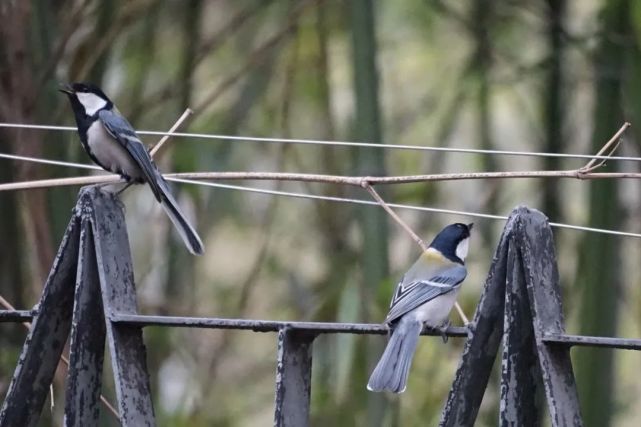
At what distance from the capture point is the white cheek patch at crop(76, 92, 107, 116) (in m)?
2.91

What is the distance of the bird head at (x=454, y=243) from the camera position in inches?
108

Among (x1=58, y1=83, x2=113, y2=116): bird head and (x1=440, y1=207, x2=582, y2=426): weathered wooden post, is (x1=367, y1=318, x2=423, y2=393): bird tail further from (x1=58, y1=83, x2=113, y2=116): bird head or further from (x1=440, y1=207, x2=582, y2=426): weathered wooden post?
(x1=58, y1=83, x2=113, y2=116): bird head

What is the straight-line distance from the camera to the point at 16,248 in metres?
3.75

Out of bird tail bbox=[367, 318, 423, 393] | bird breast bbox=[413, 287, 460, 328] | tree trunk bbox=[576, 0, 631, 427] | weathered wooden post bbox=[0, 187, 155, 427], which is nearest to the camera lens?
weathered wooden post bbox=[0, 187, 155, 427]

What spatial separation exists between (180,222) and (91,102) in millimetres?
777

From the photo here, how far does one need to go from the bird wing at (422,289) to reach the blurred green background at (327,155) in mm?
376

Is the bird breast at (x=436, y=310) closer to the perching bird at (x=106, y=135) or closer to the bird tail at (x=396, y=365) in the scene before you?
the bird tail at (x=396, y=365)

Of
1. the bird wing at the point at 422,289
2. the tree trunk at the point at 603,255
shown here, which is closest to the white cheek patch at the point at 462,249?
the bird wing at the point at 422,289

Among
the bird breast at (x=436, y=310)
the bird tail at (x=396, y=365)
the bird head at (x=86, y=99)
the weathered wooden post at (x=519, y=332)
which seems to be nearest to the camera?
the weathered wooden post at (x=519, y=332)

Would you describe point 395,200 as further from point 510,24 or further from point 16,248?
point 16,248

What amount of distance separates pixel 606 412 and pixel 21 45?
6.25 feet

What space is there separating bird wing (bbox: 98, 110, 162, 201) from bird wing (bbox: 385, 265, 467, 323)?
0.54 metres

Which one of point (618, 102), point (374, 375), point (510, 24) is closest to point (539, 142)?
point (510, 24)

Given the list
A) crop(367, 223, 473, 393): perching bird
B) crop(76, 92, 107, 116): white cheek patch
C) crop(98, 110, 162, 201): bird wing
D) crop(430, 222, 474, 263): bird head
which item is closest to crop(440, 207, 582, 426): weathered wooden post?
crop(367, 223, 473, 393): perching bird
